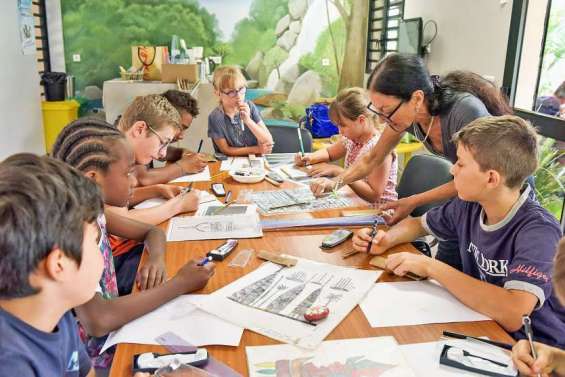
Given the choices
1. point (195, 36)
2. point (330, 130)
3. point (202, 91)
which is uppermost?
point (195, 36)

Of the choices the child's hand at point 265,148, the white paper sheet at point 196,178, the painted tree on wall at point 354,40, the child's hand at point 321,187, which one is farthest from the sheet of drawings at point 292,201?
the painted tree on wall at point 354,40

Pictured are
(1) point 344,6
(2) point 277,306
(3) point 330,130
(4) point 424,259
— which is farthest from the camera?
(1) point 344,6

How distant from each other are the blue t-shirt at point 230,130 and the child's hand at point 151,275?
1.78 metres

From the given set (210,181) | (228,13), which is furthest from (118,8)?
(210,181)

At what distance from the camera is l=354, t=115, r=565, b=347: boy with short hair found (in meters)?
1.10

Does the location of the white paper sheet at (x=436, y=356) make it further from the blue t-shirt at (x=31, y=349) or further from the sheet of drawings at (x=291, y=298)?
the blue t-shirt at (x=31, y=349)

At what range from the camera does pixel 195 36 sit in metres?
5.07

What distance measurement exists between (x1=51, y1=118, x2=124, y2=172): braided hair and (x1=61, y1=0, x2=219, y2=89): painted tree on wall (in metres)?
3.92

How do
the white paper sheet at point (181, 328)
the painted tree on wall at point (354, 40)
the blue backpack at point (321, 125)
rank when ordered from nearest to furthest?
the white paper sheet at point (181, 328) < the blue backpack at point (321, 125) < the painted tree on wall at point (354, 40)

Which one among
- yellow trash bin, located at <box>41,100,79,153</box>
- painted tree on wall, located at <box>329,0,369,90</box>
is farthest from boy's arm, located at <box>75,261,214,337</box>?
painted tree on wall, located at <box>329,0,369,90</box>

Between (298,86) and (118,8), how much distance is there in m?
1.99

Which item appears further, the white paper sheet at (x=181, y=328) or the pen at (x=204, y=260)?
the pen at (x=204, y=260)

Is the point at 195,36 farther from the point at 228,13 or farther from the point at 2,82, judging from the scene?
the point at 2,82

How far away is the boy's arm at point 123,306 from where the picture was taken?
103cm
